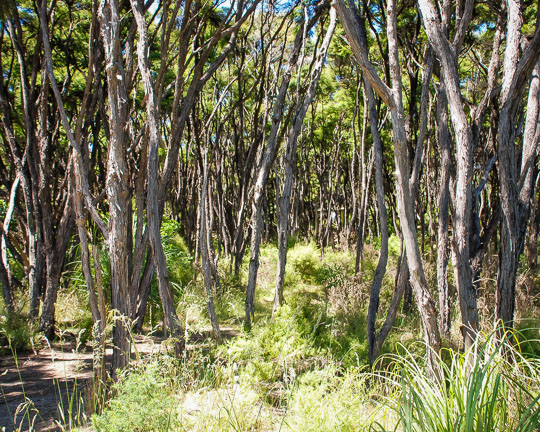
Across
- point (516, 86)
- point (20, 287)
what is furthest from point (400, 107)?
point (20, 287)

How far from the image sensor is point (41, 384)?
4.28 metres

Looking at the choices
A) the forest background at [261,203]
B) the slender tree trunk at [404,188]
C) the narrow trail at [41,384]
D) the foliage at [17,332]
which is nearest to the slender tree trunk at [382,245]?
the forest background at [261,203]

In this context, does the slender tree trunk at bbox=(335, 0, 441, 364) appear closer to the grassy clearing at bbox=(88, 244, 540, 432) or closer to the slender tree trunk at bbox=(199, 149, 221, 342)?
the grassy clearing at bbox=(88, 244, 540, 432)

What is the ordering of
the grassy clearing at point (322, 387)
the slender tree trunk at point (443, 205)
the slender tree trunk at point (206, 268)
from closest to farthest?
the grassy clearing at point (322, 387) < the slender tree trunk at point (443, 205) < the slender tree trunk at point (206, 268)

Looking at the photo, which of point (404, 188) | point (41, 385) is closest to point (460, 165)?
point (404, 188)

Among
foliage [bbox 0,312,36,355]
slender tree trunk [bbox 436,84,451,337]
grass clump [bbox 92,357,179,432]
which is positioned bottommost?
foliage [bbox 0,312,36,355]

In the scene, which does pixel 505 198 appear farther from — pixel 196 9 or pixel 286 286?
pixel 286 286

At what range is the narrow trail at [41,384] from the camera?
11.0 ft

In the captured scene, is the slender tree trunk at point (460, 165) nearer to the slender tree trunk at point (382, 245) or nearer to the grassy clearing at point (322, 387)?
the grassy clearing at point (322, 387)

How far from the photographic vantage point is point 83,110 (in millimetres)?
4082

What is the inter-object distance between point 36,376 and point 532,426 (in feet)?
14.5

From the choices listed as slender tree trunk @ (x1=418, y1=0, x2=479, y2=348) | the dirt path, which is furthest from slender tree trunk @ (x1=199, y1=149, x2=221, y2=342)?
slender tree trunk @ (x1=418, y1=0, x2=479, y2=348)

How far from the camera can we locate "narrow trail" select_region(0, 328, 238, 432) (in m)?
3.35

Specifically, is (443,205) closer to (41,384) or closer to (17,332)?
(41,384)
